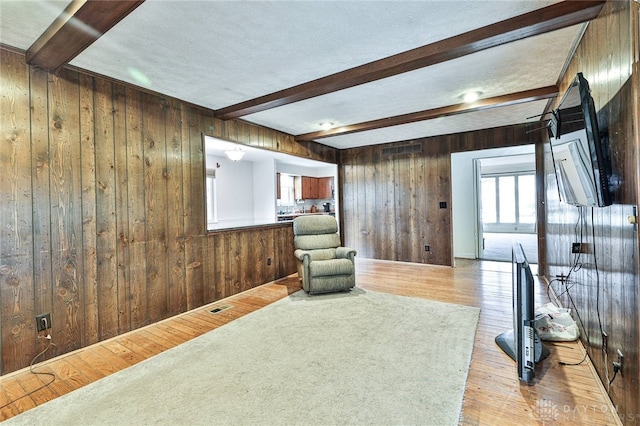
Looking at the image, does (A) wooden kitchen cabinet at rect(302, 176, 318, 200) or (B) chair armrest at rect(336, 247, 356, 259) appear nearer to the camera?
(B) chair armrest at rect(336, 247, 356, 259)

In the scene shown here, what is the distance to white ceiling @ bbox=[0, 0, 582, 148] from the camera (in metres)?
1.79

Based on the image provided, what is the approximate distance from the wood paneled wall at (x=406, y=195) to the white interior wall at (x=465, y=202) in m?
0.85

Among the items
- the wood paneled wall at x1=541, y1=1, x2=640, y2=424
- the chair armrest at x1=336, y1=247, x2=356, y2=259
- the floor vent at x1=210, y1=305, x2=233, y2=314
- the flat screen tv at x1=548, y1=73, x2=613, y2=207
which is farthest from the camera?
the chair armrest at x1=336, y1=247, x2=356, y2=259

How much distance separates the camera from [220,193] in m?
5.77

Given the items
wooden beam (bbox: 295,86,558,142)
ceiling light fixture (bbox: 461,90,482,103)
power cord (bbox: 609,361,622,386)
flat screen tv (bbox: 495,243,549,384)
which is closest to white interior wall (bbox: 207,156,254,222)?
wooden beam (bbox: 295,86,558,142)

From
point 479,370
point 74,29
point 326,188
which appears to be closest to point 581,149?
point 479,370

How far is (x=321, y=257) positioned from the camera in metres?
4.12

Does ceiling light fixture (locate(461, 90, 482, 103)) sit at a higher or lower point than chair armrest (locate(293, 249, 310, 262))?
higher

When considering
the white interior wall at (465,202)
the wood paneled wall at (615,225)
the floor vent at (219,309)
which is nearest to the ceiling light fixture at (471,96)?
the wood paneled wall at (615,225)

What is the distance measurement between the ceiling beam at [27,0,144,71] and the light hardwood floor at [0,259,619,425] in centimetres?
240

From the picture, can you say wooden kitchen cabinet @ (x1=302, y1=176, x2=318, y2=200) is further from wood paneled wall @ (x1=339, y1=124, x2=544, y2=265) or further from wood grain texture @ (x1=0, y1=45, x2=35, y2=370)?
wood grain texture @ (x1=0, y1=45, x2=35, y2=370)

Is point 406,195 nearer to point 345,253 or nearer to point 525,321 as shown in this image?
point 345,253

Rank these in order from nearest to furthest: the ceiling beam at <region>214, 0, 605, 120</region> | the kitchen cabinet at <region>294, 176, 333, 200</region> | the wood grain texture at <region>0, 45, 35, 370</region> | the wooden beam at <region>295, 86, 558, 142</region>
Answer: the ceiling beam at <region>214, 0, 605, 120</region>
the wood grain texture at <region>0, 45, 35, 370</region>
the wooden beam at <region>295, 86, 558, 142</region>
the kitchen cabinet at <region>294, 176, 333, 200</region>

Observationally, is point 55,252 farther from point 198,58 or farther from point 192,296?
point 198,58
